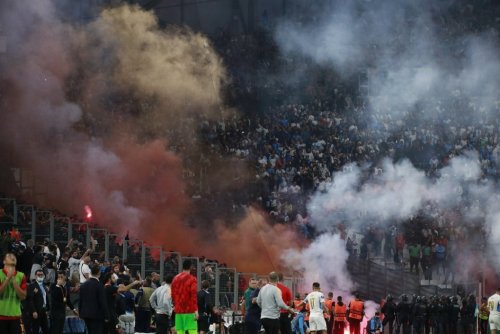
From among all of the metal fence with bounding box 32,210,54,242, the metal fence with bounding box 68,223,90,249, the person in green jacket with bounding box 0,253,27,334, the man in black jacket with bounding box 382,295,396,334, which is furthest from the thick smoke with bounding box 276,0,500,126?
the person in green jacket with bounding box 0,253,27,334

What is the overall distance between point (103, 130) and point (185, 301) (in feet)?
58.9

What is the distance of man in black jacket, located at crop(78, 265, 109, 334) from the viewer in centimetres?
1661

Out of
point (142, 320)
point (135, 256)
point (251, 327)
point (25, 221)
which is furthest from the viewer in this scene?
point (135, 256)

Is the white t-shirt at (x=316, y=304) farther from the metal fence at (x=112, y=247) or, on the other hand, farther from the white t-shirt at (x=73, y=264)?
the metal fence at (x=112, y=247)

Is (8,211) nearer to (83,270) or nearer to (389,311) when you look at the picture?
(83,270)

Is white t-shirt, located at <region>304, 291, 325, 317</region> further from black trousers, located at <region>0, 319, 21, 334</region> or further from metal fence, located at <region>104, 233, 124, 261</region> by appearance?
black trousers, located at <region>0, 319, 21, 334</region>

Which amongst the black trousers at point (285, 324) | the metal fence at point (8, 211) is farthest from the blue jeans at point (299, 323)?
the metal fence at point (8, 211)

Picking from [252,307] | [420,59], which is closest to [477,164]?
[420,59]

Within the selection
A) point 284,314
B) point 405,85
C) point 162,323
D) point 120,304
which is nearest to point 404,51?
point 405,85

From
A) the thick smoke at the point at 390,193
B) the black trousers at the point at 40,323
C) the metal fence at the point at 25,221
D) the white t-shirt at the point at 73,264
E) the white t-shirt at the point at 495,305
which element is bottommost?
the black trousers at the point at 40,323

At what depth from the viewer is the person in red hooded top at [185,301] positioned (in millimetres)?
17250

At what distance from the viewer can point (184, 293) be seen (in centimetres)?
1728

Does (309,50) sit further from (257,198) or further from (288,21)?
(257,198)

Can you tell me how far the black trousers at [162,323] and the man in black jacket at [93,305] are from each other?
2.15 m
